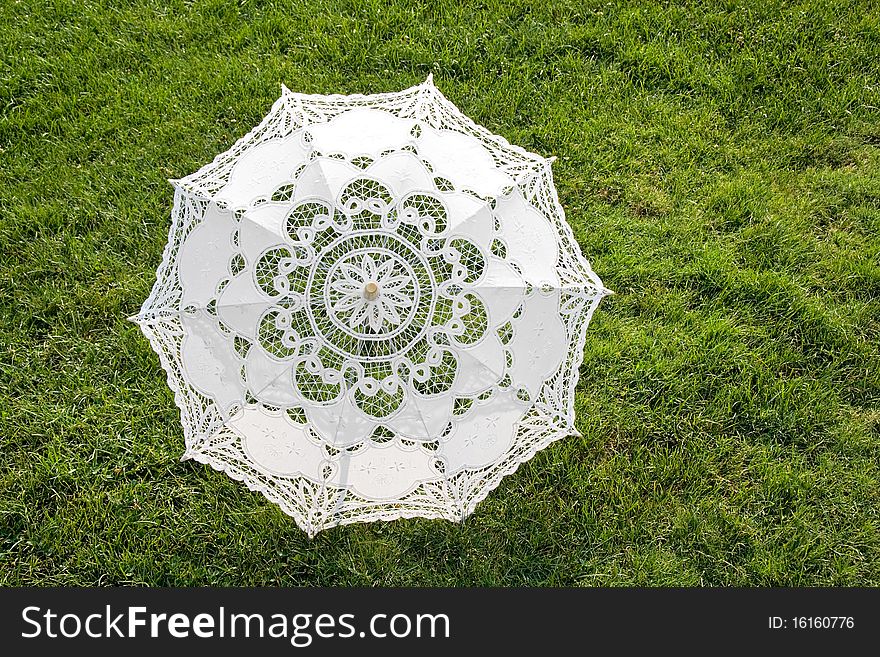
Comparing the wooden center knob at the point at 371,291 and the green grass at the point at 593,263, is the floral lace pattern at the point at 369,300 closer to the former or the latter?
the wooden center knob at the point at 371,291

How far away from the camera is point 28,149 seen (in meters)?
4.34

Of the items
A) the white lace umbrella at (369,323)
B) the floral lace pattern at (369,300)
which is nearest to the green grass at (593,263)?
the white lace umbrella at (369,323)

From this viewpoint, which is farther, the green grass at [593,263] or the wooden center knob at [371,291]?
the green grass at [593,263]

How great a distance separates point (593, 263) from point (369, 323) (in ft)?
6.77

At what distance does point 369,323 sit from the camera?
7.77 ft

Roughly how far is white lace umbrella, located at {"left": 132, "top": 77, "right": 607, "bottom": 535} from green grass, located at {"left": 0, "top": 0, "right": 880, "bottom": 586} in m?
1.03

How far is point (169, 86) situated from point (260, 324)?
292 centimetres

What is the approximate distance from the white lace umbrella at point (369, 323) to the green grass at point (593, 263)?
1027mm

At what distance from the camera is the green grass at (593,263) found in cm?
340

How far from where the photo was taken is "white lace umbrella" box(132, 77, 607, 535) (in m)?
2.39

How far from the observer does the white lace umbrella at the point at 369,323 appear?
7.85 ft

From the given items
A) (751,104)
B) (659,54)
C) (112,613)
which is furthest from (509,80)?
(112,613)

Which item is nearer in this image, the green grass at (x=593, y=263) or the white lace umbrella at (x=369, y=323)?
the white lace umbrella at (x=369, y=323)

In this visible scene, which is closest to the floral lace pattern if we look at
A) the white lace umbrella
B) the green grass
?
the white lace umbrella
